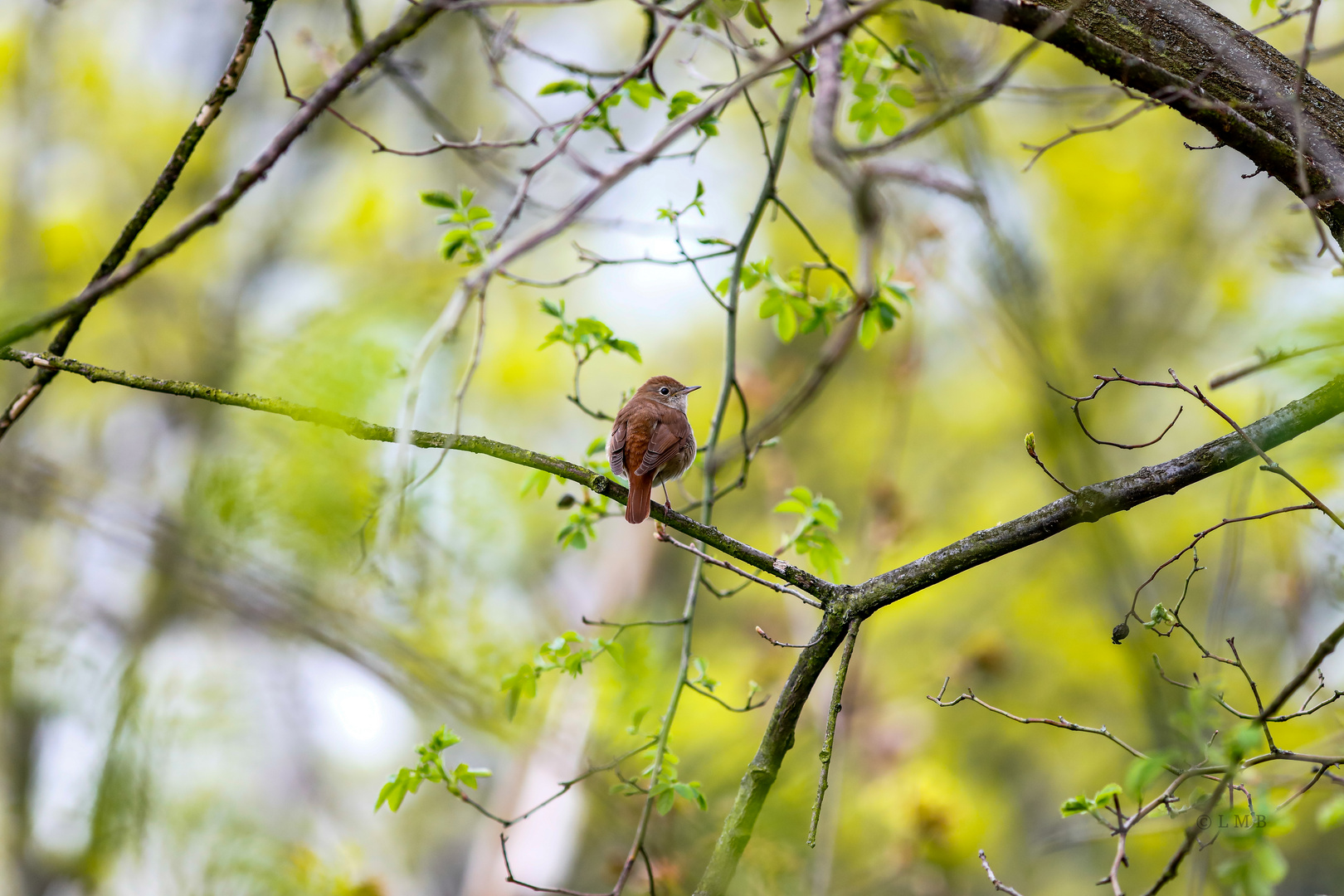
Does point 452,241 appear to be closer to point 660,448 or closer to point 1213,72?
point 660,448

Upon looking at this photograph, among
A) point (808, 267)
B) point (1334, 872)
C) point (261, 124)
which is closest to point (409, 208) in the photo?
point (261, 124)

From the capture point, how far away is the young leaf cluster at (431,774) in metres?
2.77

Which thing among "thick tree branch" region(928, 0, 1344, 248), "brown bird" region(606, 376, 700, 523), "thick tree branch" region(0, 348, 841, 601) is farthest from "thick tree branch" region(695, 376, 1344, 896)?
"brown bird" region(606, 376, 700, 523)

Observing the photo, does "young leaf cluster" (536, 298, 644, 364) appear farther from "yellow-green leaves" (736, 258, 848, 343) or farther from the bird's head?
the bird's head

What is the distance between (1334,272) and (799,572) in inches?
63.4

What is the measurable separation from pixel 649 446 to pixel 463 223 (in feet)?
4.40

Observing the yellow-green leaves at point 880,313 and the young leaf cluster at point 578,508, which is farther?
the yellow-green leaves at point 880,313

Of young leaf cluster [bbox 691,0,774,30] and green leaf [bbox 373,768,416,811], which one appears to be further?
young leaf cluster [bbox 691,0,774,30]

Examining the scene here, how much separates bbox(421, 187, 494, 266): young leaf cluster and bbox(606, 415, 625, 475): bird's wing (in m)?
0.98

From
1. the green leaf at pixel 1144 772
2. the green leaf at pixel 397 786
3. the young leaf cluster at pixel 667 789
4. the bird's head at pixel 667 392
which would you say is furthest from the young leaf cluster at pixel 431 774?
the bird's head at pixel 667 392

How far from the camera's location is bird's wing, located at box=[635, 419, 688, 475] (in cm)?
400

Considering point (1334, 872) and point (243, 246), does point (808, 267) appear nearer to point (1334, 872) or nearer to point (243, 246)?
point (243, 246)

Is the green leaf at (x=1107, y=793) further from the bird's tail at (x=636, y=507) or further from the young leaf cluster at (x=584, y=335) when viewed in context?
the young leaf cluster at (x=584, y=335)

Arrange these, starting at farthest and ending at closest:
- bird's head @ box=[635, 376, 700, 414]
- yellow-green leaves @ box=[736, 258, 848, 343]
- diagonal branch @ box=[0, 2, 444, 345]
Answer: bird's head @ box=[635, 376, 700, 414]
yellow-green leaves @ box=[736, 258, 848, 343]
diagonal branch @ box=[0, 2, 444, 345]
